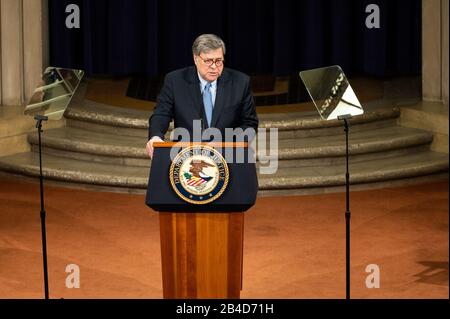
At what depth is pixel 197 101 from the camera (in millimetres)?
5945

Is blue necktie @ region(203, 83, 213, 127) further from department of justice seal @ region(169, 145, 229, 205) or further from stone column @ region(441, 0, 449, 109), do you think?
stone column @ region(441, 0, 449, 109)

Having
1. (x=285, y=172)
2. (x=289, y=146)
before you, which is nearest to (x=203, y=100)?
(x=285, y=172)

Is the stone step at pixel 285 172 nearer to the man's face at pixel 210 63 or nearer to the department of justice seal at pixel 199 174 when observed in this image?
the man's face at pixel 210 63

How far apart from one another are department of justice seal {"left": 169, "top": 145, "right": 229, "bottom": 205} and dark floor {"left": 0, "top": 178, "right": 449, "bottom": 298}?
1492mm

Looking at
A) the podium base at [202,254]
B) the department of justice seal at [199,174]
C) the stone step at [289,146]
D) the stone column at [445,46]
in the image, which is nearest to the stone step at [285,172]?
the stone step at [289,146]

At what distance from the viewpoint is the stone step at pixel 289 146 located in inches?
368

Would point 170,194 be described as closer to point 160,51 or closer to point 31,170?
point 31,170

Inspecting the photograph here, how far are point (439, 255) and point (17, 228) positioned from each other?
2828mm

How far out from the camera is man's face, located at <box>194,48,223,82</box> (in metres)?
5.65

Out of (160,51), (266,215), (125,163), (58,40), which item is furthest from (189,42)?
(266,215)

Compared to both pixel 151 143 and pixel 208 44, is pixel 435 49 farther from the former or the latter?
pixel 151 143

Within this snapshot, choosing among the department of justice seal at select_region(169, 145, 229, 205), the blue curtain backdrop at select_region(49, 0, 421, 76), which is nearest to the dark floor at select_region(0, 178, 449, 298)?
→ the department of justice seal at select_region(169, 145, 229, 205)

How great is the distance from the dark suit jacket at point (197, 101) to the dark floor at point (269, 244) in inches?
48.9
